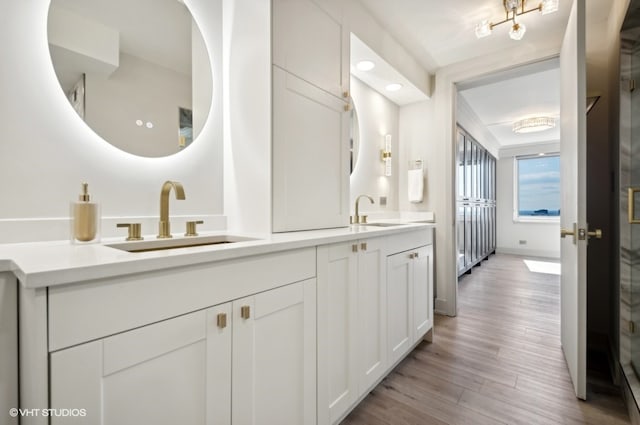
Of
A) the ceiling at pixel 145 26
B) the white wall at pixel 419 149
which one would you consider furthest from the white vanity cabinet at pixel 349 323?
the white wall at pixel 419 149

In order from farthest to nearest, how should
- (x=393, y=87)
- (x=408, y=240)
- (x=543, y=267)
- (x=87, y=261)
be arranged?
(x=543, y=267) < (x=393, y=87) < (x=408, y=240) < (x=87, y=261)

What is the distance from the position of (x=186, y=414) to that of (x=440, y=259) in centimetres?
263

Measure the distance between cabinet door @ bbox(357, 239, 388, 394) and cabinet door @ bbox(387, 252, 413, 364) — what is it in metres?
0.07

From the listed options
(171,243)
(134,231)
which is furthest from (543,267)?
(134,231)

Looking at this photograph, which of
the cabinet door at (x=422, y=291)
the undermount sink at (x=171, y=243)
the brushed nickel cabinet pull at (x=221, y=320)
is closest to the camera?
the brushed nickel cabinet pull at (x=221, y=320)

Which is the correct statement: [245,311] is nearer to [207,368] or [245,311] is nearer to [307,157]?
[207,368]

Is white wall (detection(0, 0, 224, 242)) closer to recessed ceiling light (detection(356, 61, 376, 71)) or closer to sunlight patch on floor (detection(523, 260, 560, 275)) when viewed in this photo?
recessed ceiling light (detection(356, 61, 376, 71))

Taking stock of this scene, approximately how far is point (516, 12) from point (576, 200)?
1.43 m

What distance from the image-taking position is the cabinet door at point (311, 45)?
1.49m

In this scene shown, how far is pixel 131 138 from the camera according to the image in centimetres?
130

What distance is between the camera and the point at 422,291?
2.16 meters

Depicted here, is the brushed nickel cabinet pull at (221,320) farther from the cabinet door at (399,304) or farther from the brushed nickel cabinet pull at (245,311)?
the cabinet door at (399,304)

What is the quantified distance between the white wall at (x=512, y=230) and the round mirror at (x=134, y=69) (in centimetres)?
726

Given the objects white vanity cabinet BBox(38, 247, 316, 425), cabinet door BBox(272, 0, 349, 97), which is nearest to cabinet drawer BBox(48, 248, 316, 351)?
white vanity cabinet BBox(38, 247, 316, 425)
